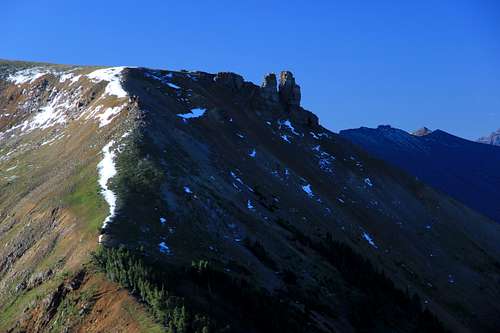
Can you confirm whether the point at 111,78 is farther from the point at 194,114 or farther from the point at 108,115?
the point at 108,115

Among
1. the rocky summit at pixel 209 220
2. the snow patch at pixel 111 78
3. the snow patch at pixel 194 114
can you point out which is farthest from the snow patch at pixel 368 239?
the snow patch at pixel 111 78

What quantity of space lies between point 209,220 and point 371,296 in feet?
67.0

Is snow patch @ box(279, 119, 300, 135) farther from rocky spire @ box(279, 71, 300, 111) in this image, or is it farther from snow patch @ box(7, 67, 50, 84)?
snow patch @ box(7, 67, 50, 84)

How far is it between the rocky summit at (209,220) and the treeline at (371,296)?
0.27 m

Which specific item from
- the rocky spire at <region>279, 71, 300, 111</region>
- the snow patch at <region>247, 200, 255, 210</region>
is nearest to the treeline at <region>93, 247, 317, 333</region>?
the snow patch at <region>247, 200, 255, 210</region>

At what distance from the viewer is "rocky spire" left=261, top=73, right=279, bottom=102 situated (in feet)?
433

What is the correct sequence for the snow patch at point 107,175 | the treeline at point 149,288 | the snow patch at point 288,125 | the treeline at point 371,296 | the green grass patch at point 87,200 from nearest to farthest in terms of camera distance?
1. the treeline at point 149,288
2. the green grass patch at point 87,200
3. the snow patch at point 107,175
4. the treeline at point 371,296
5. the snow patch at point 288,125

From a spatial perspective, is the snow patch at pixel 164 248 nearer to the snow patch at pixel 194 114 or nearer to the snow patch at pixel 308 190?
the snow patch at pixel 308 190

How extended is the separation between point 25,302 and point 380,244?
60982mm

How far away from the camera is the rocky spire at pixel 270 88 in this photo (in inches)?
Result: 5192

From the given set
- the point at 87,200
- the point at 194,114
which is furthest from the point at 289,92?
the point at 87,200

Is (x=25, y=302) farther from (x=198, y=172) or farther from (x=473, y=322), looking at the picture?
(x=473, y=322)

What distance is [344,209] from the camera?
318 ft

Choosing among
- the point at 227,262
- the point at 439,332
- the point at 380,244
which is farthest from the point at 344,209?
the point at 227,262
